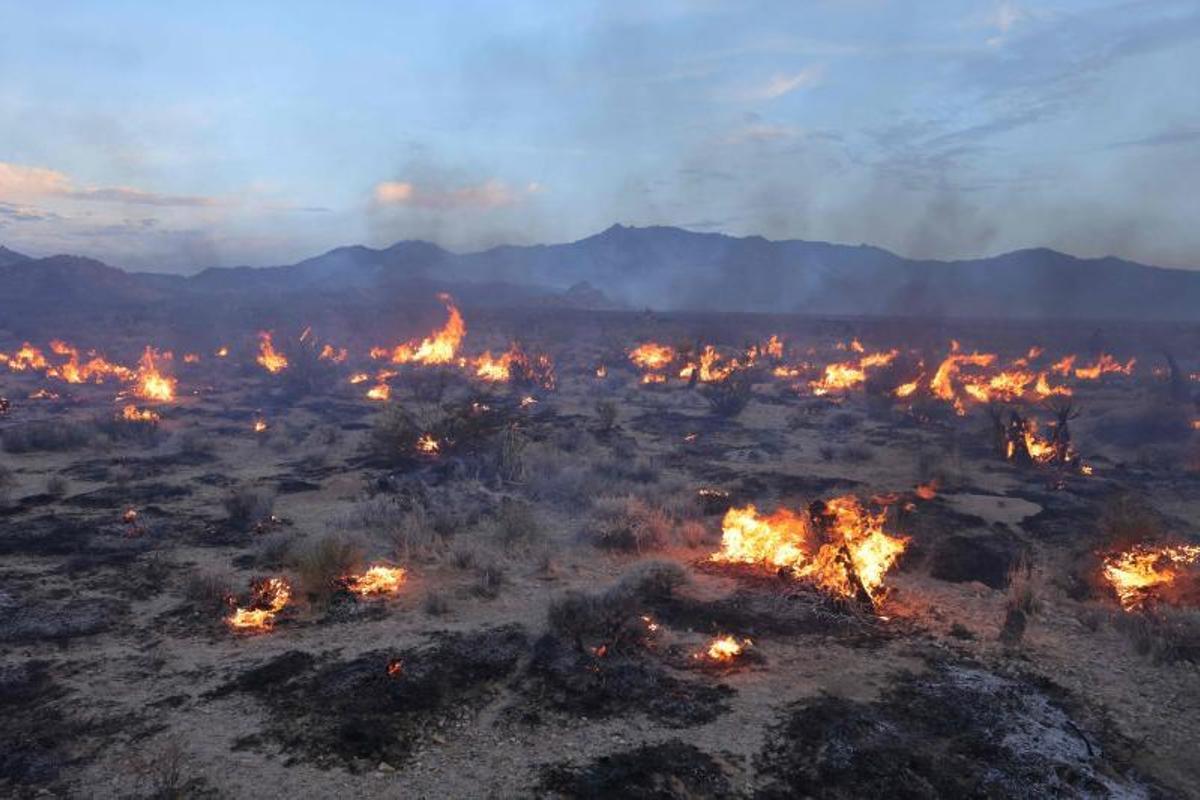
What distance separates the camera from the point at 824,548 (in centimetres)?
1254

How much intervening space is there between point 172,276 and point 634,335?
14115 cm

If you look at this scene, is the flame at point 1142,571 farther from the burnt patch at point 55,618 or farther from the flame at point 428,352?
the flame at point 428,352

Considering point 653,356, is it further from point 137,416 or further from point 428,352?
point 137,416

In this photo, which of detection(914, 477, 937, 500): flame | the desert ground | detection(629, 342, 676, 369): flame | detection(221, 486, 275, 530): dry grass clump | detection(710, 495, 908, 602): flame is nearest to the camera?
the desert ground

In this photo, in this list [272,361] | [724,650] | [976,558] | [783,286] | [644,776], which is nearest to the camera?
[644,776]

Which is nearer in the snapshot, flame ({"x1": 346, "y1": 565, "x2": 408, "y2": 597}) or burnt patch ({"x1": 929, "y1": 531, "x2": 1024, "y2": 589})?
flame ({"x1": 346, "y1": 565, "x2": 408, "y2": 597})

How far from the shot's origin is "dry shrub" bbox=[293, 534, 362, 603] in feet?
39.1

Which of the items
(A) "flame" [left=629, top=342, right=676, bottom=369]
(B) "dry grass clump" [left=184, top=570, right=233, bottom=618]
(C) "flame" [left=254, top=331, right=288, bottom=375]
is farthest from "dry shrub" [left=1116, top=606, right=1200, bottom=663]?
(C) "flame" [left=254, top=331, right=288, bottom=375]

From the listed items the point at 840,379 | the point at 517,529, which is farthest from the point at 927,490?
the point at 840,379

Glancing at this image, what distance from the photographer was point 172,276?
519 feet

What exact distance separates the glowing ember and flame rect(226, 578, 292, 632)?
6.75 metres

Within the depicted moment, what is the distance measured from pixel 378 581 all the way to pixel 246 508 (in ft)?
19.0

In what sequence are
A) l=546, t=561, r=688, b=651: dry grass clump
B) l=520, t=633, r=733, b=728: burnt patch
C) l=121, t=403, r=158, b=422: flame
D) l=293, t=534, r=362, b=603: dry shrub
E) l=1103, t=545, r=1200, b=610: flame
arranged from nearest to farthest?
Result: l=520, t=633, r=733, b=728: burnt patch < l=546, t=561, r=688, b=651: dry grass clump < l=1103, t=545, r=1200, b=610: flame < l=293, t=534, r=362, b=603: dry shrub < l=121, t=403, r=158, b=422: flame

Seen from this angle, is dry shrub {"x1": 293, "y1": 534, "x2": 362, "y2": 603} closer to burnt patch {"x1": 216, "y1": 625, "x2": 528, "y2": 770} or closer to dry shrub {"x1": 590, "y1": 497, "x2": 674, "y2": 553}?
burnt patch {"x1": 216, "y1": 625, "x2": 528, "y2": 770}
